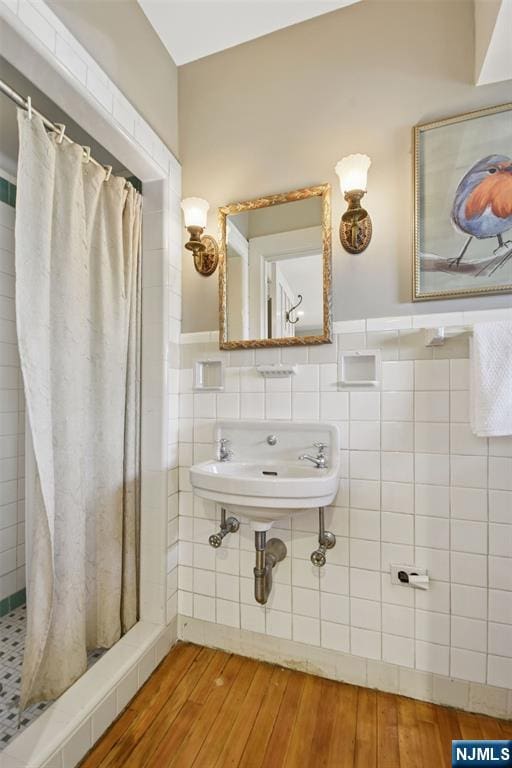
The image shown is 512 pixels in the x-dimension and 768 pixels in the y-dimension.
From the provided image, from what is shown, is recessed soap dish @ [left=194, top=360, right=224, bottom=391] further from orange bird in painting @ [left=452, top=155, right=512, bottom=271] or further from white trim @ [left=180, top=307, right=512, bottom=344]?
orange bird in painting @ [left=452, top=155, right=512, bottom=271]

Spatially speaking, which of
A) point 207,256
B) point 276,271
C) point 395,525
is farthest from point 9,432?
point 395,525

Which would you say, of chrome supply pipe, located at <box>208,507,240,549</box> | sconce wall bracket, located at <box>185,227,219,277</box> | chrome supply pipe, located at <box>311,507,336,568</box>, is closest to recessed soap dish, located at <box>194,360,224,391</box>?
sconce wall bracket, located at <box>185,227,219,277</box>

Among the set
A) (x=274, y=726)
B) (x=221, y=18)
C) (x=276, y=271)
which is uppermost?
(x=221, y=18)

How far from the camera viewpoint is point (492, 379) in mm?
1115

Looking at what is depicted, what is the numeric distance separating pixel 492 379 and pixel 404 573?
75 centimetres

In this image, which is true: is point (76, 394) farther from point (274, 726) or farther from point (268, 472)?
point (274, 726)

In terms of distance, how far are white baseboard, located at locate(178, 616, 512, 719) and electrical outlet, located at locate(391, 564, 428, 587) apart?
0.32 meters

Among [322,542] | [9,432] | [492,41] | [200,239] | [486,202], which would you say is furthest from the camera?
[9,432]

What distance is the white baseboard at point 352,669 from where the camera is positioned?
47.6 inches

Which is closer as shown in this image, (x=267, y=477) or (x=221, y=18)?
(x=267, y=477)

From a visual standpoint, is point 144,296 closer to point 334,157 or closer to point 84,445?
point 84,445

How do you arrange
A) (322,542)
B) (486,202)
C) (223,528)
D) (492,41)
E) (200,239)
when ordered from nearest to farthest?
(492,41)
(486,202)
(322,542)
(223,528)
(200,239)

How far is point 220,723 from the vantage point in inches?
46.9

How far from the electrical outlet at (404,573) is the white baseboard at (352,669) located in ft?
1.05
